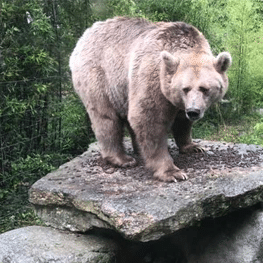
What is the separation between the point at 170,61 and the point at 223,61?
0.54m

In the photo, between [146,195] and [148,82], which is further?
[148,82]

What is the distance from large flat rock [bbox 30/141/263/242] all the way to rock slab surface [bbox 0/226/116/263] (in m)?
0.17

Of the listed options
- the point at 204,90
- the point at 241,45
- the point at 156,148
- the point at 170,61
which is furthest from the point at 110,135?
the point at 241,45

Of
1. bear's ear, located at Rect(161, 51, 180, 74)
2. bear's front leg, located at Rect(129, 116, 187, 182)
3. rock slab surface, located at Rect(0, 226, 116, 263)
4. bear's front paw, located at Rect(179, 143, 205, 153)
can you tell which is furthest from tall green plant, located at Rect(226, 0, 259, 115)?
rock slab surface, located at Rect(0, 226, 116, 263)

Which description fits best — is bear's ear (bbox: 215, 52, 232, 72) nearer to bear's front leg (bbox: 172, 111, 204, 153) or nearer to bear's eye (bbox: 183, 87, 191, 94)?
bear's eye (bbox: 183, 87, 191, 94)

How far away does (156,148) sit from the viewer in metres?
4.13

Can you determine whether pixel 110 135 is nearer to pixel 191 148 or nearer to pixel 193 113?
pixel 191 148

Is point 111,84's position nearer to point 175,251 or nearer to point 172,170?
point 172,170

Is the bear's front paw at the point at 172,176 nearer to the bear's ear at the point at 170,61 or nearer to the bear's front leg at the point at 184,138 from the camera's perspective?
the bear's front leg at the point at 184,138

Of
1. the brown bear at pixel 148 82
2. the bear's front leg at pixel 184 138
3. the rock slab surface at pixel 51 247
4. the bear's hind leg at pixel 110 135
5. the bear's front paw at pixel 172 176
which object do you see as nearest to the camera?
the rock slab surface at pixel 51 247

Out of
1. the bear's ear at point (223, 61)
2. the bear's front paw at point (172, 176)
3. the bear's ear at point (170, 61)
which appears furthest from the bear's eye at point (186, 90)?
the bear's front paw at point (172, 176)

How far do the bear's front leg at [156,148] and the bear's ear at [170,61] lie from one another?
0.57 metres

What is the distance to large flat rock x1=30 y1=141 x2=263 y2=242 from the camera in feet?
11.4

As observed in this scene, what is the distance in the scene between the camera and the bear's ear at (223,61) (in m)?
3.73
